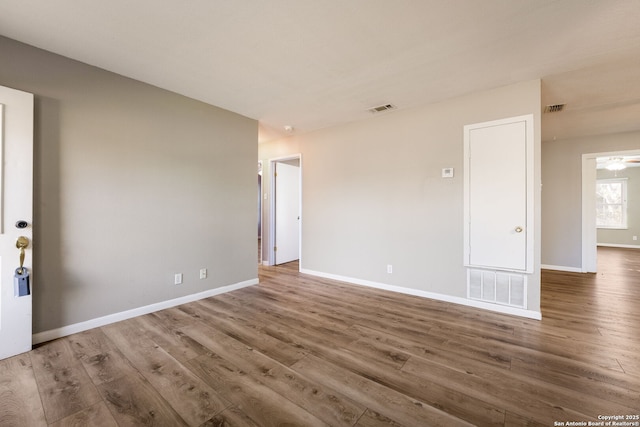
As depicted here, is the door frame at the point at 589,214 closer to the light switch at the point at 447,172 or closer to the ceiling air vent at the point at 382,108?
the light switch at the point at 447,172

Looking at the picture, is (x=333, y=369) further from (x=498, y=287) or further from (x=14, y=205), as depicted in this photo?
(x=14, y=205)

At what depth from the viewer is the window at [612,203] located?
8.17 m

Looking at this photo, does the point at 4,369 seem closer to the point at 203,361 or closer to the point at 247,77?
the point at 203,361

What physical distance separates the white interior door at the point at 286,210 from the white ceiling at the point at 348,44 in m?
2.27

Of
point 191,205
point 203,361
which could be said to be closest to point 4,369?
point 203,361

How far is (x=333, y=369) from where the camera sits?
77.0 inches

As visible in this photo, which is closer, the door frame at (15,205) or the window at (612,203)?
the door frame at (15,205)

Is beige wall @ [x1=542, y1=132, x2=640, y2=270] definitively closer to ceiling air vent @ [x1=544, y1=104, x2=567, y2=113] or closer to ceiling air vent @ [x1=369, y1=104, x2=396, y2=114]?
ceiling air vent @ [x1=544, y1=104, x2=567, y2=113]

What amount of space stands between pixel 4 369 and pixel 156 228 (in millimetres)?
1572

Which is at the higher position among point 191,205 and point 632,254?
point 191,205

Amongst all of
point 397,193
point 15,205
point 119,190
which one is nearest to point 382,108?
point 397,193

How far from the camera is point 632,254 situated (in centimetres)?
695

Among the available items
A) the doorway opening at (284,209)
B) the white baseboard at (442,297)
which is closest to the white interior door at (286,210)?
the doorway opening at (284,209)

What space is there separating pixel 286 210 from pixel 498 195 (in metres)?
3.86
